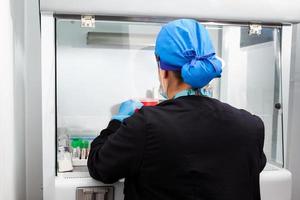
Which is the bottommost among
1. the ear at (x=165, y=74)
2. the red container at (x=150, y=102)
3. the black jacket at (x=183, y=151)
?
the black jacket at (x=183, y=151)

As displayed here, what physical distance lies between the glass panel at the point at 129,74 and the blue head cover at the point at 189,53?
2.17 ft

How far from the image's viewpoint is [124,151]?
82 cm

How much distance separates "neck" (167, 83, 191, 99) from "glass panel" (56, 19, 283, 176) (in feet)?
2.24

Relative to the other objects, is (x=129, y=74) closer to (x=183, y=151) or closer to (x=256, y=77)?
(x=256, y=77)

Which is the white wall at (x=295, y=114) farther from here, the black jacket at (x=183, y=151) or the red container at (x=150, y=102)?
the black jacket at (x=183, y=151)

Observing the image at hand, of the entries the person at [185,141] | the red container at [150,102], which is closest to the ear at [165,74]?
the person at [185,141]

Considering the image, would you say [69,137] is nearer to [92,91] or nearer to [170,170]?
[92,91]

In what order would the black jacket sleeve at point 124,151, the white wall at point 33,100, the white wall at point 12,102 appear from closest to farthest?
the black jacket sleeve at point 124,151 < the white wall at point 12,102 < the white wall at point 33,100

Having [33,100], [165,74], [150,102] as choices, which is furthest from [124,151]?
[33,100]

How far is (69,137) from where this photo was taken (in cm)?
150

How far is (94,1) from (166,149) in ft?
2.08

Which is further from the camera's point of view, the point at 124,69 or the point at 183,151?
the point at 124,69

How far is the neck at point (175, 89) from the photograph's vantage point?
2.97 ft

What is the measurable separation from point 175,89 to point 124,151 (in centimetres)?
24
